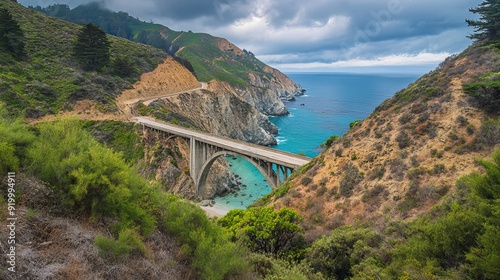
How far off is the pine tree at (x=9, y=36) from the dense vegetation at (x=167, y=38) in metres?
77.2

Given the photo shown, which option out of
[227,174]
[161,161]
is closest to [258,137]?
[227,174]

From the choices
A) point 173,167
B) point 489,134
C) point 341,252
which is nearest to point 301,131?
point 173,167

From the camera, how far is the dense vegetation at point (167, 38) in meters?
130

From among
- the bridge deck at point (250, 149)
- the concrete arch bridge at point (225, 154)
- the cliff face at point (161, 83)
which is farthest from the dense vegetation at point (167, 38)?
the concrete arch bridge at point (225, 154)

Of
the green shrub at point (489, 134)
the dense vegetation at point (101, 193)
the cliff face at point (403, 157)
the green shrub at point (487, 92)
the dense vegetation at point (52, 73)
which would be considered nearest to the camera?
the dense vegetation at point (101, 193)

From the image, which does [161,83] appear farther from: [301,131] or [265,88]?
[265,88]

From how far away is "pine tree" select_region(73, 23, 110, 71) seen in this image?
4525 centimetres

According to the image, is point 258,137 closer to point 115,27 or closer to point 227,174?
point 227,174

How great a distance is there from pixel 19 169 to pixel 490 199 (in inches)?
567

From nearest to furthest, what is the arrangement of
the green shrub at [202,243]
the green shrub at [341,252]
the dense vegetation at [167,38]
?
1. the green shrub at [202,243]
2. the green shrub at [341,252]
3. the dense vegetation at [167,38]

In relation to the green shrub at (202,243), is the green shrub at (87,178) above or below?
above

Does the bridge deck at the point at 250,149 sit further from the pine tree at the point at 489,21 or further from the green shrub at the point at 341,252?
the pine tree at the point at 489,21

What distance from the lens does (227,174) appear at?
4088 cm

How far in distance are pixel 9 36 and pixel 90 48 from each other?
1042cm
